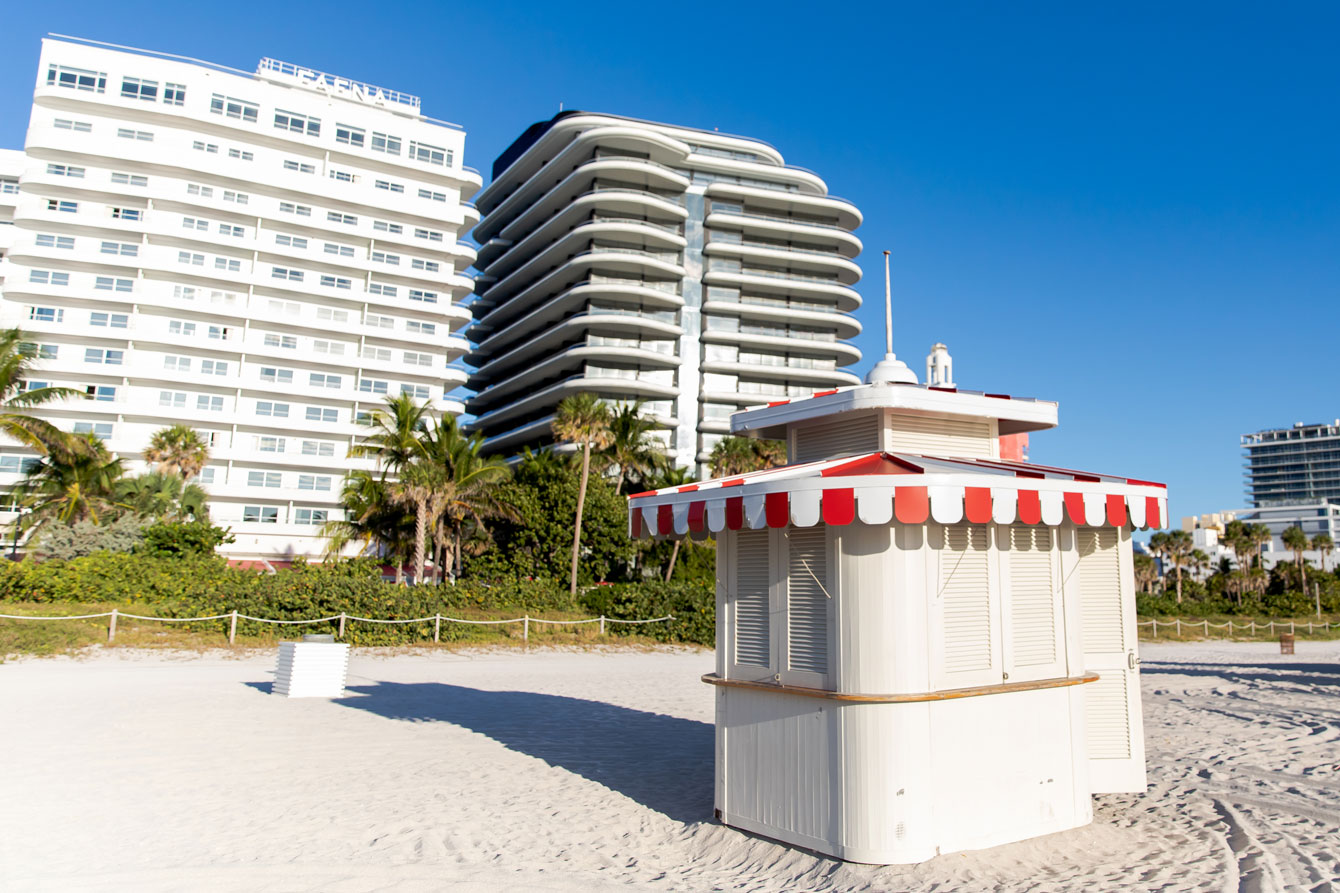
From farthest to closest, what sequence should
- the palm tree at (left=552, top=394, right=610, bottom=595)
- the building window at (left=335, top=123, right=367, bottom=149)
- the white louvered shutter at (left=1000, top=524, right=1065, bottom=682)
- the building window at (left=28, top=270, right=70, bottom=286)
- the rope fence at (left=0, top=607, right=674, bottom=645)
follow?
the building window at (left=335, top=123, right=367, bottom=149)
the building window at (left=28, top=270, right=70, bottom=286)
the palm tree at (left=552, top=394, right=610, bottom=595)
the rope fence at (left=0, top=607, right=674, bottom=645)
the white louvered shutter at (left=1000, top=524, right=1065, bottom=682)

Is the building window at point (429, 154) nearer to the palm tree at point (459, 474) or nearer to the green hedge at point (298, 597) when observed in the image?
the palm tree at point (459, 474)

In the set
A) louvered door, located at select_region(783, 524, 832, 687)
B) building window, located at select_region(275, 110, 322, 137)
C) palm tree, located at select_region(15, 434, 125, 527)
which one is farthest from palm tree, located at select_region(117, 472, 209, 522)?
louvered door, located at select_region(783, 524, 832, 687)

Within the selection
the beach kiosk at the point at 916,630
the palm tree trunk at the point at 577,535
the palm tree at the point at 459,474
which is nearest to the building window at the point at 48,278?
the palm tree at the point at 459,474

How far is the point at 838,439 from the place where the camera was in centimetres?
828

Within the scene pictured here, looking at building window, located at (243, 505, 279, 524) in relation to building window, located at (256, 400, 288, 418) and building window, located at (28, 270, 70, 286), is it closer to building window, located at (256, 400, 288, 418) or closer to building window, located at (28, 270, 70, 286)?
building window, located at (256, 400, 288, 418)

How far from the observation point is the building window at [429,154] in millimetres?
72812

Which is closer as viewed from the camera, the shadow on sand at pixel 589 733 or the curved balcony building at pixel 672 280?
the shadow on sand at pixel 589 733

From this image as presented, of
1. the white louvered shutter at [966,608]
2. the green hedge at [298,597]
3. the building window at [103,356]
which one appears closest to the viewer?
the white louvered shutter at [966,608]

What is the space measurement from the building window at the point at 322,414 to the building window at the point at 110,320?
13304mm

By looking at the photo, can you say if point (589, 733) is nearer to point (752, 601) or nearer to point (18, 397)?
point (752, 601)

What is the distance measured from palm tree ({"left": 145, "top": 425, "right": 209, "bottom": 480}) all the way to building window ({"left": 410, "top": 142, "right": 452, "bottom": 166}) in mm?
31894

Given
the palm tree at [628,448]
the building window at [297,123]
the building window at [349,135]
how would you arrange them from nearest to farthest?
the palm tree at [628,448] → the building window at [297,123] → the building window at [349,135]

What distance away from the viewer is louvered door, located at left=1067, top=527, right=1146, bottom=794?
809cm

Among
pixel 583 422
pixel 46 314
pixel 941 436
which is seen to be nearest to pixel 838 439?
pixel 941 436
